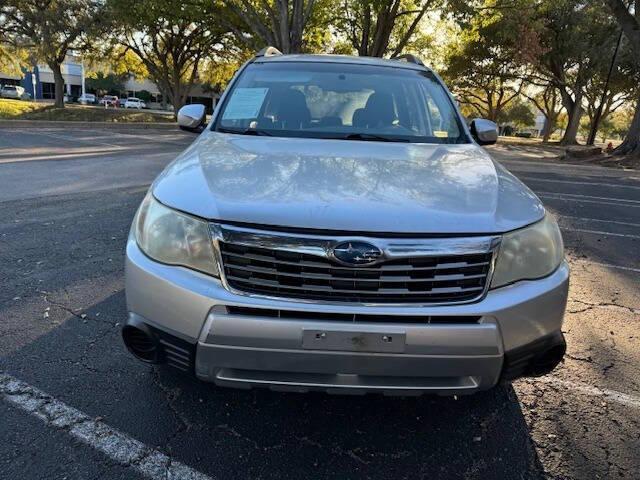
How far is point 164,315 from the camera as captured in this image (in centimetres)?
210

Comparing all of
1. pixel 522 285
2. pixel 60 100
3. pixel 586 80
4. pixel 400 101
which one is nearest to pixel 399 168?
pixel 522 285

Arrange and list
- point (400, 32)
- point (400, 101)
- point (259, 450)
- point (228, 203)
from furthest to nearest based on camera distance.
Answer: point (400, 32) < point (400, 101) < point (259, 450) < point (228, 203)

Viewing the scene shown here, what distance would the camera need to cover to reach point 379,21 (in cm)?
2127

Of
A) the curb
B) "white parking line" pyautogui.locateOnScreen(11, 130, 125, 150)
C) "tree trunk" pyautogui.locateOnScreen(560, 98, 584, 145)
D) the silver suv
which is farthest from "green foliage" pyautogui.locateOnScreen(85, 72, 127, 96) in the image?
the silver suv

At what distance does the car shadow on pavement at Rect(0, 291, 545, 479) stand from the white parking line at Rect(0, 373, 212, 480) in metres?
0.05

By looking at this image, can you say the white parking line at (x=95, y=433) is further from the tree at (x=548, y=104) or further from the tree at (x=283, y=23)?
the tree at (x=548, y=104)

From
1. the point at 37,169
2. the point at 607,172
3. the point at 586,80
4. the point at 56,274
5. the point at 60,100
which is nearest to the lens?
the point at 56,274

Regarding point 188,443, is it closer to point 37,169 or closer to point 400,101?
point 400,101

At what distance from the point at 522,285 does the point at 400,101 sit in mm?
1927

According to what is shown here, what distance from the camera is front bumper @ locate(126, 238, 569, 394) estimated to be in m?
1.96

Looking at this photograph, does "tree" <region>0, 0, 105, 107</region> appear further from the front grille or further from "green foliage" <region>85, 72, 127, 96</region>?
"green foliage" <region>85, 72, 127, 96</region>

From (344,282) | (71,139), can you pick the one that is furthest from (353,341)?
(71,139)

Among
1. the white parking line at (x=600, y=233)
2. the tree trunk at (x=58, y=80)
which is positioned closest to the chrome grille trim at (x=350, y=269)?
the white parking line at (x=600, y=233)

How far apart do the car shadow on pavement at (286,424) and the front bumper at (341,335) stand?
41 centimetres
